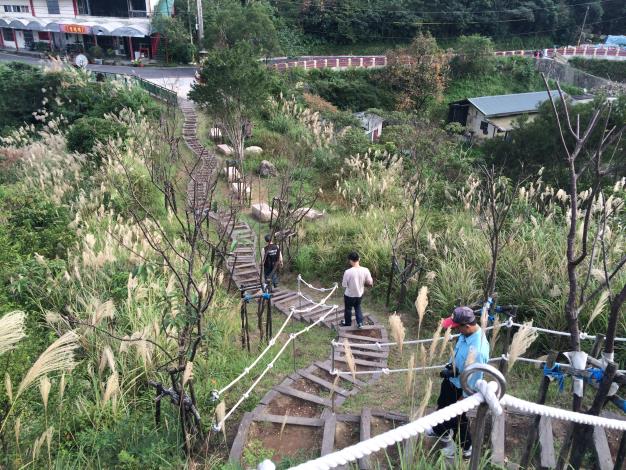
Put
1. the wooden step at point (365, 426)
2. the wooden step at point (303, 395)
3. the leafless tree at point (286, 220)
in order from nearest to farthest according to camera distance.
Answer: the wooden step at point (365, 426) < the wooden step at point (303, 395) < the leafless tree at point (286, 220)

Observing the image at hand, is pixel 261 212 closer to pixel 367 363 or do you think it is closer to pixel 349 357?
pixel 367 363

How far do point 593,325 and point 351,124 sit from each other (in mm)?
13131

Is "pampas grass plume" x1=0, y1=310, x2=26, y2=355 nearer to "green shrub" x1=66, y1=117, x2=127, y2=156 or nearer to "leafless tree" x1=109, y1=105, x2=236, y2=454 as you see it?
"leafless tree" x1=109, y1=105, x2=236, y2=454

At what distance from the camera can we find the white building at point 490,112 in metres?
24.2

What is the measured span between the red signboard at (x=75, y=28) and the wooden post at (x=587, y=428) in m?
33.3

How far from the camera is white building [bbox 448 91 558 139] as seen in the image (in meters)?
24.2

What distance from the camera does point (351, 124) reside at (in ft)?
56.0

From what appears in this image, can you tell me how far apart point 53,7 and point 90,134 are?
86.3 ft

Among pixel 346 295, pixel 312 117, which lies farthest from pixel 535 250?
pixel 312 117

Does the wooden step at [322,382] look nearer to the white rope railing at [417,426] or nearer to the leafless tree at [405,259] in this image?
the leafless tree at [405,259]

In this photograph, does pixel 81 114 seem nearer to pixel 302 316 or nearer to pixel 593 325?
pixel 302 316

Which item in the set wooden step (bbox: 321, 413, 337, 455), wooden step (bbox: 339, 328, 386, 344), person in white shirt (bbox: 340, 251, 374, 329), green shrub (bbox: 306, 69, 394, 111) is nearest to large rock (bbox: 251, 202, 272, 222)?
person in white shirt (bbox: 340, 251, 374, 329)

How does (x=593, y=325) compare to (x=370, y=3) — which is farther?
(x=370, y=3)

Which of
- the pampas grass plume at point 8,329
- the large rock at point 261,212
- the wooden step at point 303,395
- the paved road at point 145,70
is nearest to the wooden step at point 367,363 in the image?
the wooden step at point 303,395
